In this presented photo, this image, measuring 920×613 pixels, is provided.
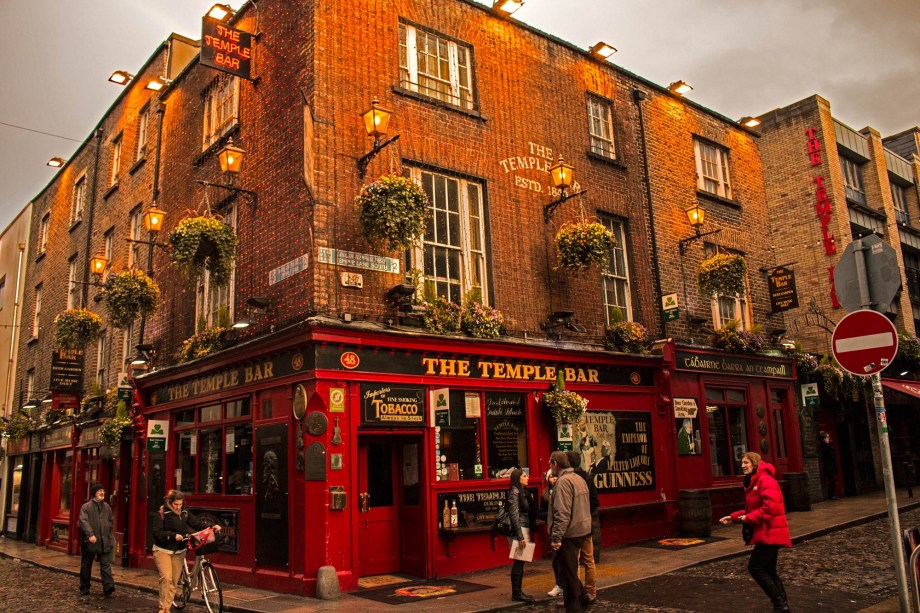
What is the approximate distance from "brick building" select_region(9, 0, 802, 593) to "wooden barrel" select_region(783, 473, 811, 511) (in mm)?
665

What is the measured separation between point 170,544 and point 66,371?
1218 cm

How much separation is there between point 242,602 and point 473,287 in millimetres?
6339

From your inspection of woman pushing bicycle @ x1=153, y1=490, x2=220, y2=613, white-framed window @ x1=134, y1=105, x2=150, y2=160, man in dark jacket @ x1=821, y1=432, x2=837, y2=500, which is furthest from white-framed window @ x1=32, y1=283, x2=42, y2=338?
man in dark jacket @ x1=821, y1=432, x2=837, y2=500

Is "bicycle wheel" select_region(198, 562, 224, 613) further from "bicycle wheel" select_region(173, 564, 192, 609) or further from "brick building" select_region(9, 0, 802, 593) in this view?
"brick building" select_region(9, 0, 802, 593)

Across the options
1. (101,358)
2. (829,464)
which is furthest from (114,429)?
(829,464)

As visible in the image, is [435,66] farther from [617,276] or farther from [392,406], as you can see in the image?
[392,406]

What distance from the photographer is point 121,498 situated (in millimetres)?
16484

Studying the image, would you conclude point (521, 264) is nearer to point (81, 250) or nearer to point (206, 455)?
point (206, 455)

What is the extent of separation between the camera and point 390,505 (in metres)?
12.0

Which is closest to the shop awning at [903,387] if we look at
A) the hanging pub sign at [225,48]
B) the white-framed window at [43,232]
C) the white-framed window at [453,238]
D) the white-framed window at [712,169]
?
the white-framed window at [712,169]

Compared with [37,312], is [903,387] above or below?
below

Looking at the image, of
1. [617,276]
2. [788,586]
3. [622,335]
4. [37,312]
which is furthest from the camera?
[37,312]

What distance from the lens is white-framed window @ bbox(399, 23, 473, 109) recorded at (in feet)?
44.1

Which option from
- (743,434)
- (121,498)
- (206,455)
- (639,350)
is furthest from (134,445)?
(743,434)
